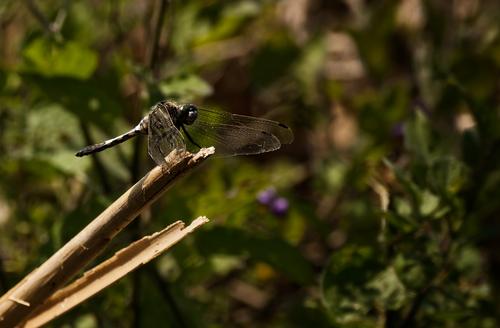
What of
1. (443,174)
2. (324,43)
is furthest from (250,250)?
(324,43)

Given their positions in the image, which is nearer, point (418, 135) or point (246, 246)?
point (418, 135)

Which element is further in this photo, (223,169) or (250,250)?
(223,169)

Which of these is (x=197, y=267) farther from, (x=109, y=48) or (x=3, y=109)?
(x=109, y=48)

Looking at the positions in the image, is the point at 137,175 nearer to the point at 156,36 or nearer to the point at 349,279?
the point at 156,36

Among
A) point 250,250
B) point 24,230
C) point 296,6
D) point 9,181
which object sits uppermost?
point 296,6

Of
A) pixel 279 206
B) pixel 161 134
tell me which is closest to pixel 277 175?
pixel 279 206

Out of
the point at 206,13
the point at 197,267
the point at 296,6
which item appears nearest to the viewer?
the point at 197,267
